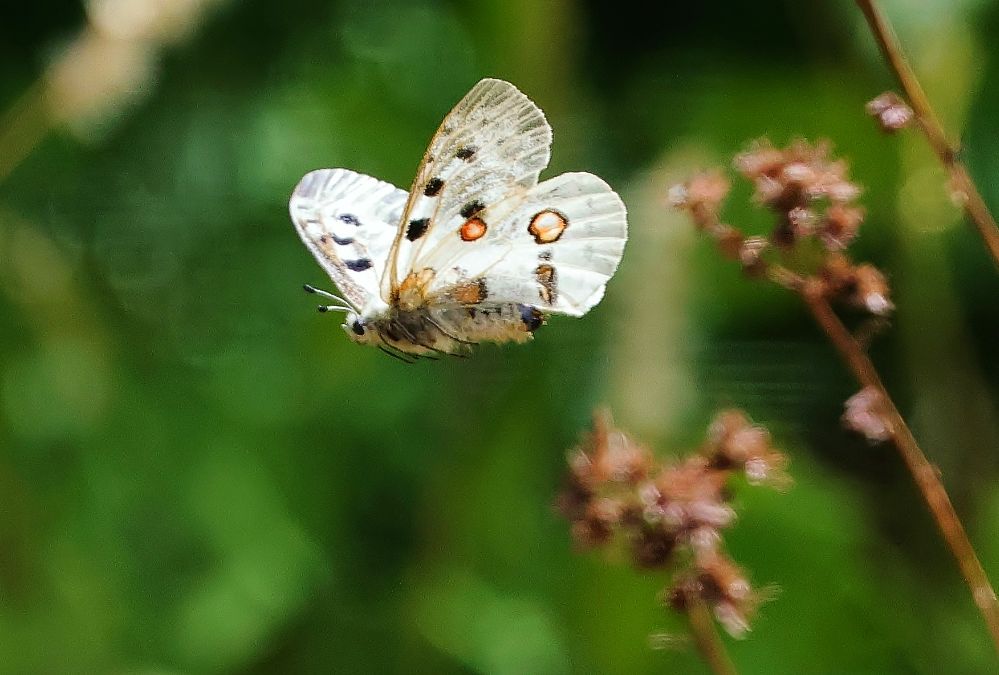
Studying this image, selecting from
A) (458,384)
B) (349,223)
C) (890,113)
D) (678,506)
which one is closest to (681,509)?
(678,506)

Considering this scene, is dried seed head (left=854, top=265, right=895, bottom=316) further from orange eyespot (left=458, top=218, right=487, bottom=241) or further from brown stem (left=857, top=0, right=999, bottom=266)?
orange eyespot (left=458, top=218, right=487, bottom=241)

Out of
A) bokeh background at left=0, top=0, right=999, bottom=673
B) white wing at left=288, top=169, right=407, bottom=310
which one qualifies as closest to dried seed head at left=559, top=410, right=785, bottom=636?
white wing at left=288, top=169, right=407, bottom=310

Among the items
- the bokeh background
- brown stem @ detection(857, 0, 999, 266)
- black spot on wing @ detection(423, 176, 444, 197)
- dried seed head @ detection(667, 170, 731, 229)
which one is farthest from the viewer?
the bokeh background

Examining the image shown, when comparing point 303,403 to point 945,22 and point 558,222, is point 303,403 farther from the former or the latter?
point 945,22

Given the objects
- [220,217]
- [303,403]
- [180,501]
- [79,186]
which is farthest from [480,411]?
[79,186]

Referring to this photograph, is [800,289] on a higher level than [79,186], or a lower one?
higher

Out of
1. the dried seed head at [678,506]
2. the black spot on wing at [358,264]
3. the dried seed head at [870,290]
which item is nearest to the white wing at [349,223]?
the black spot on wing at [358,264]
